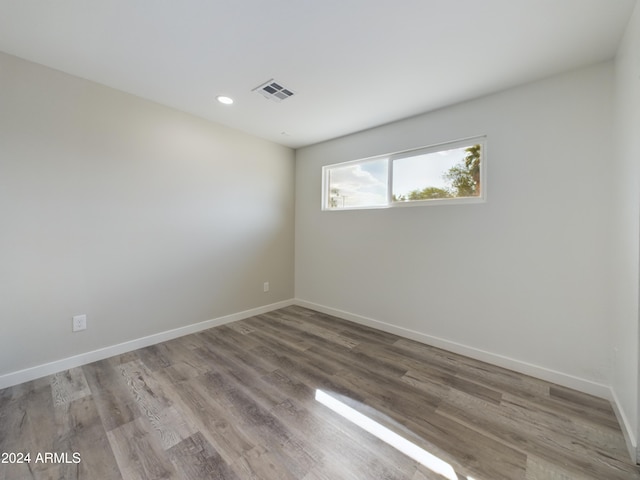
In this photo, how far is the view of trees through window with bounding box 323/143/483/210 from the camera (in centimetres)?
249

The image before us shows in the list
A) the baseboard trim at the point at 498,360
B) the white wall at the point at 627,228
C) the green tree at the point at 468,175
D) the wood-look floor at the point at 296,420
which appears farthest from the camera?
the green tree at the point at 468,175

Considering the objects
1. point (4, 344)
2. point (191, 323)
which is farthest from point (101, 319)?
point (191, 323)

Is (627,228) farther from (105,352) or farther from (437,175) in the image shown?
(105,352)

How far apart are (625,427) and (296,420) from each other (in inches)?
76.3

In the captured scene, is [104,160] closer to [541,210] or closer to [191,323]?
[191,323]

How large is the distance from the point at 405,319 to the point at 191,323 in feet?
7.95

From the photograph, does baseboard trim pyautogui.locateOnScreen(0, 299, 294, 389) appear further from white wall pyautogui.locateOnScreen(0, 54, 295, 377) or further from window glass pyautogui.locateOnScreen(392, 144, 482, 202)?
window glass pyautogui.locateOnScreen(392, 144, 482, 202)

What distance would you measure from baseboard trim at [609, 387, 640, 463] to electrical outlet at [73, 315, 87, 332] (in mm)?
3781

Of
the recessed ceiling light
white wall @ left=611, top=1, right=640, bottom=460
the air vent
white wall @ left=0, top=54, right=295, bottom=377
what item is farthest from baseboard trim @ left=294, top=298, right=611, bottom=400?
the recessed ceiling light

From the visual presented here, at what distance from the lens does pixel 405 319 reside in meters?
2.86

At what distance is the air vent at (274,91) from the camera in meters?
2.20

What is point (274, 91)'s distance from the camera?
231 centimetres

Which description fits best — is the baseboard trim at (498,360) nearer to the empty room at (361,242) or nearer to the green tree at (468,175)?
the empty room at (361,242)

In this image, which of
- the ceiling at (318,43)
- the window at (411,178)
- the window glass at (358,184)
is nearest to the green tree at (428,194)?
the window at (411,178)
